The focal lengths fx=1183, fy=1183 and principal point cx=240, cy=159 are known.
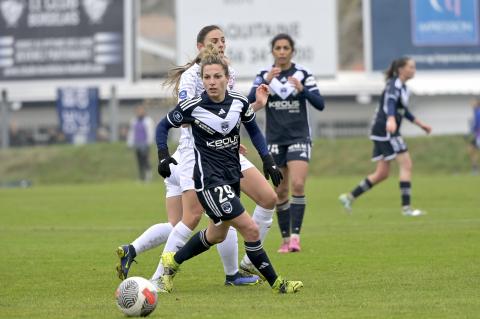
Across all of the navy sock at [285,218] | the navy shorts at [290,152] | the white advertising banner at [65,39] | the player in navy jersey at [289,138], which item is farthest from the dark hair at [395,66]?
the white advertising banner at [65,39]

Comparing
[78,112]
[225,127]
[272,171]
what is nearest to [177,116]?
[225,127]

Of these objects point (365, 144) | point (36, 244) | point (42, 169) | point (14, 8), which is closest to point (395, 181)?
point (365, 144)

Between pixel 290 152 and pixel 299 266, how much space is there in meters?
1.83

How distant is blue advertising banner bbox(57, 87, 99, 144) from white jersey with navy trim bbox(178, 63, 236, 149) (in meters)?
31.2

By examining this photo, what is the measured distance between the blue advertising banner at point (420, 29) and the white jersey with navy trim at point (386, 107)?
2353cm

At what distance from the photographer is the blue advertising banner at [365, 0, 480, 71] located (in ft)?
135

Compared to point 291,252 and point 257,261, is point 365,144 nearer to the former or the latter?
point 291,252

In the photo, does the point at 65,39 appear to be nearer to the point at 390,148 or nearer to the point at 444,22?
the point at 444,22

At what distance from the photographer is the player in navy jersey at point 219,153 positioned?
8.97m

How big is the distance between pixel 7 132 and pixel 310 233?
92.8 ft

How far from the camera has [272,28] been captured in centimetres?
4159

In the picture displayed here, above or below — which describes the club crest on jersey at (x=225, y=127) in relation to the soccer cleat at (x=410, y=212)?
above

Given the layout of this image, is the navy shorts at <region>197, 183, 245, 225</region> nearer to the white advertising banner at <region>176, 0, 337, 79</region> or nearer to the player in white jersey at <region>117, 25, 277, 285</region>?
the player in white jersey at <region>117, 25, 277, 285</region>

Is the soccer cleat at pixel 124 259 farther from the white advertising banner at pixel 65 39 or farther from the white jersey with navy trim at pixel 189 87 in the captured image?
the white advertising banner at pixel 65 39
